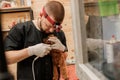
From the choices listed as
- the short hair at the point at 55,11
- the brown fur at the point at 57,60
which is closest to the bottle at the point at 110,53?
the short hair at the point at 55,11

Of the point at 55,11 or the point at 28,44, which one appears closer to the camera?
the point at 55,11

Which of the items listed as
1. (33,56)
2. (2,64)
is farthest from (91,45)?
(2,64)

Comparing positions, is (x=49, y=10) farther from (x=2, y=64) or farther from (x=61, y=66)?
(x=2, y=64)

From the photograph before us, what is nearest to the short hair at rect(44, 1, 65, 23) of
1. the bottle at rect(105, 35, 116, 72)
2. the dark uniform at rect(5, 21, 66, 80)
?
the dark uniform at rect(5, 21, 66, 80)

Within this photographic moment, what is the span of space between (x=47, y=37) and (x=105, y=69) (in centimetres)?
68

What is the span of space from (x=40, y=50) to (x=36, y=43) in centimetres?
8

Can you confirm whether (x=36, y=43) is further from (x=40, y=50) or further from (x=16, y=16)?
(x=16, y=16)

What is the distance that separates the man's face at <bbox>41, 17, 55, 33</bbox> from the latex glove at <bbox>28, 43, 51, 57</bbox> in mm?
105

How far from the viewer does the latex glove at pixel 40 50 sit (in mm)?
1387

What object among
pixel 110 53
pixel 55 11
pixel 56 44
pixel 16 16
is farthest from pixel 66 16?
pixel 110 53

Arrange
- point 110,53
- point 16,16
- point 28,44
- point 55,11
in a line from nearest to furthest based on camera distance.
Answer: point 110,53 → point 55,11 → point 28,44 → point 16,16

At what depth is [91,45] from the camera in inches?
40.7

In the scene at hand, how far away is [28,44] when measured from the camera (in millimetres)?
1423

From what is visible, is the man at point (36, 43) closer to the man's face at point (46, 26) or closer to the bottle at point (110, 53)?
the man's face at point (46, 26)
